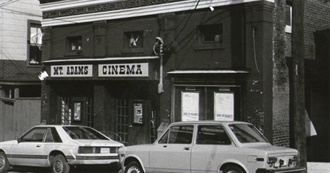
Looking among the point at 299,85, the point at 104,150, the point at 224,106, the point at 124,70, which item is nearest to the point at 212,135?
the point at 299,85

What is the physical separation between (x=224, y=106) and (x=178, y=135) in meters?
4.52

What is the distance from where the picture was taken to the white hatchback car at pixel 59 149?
12633mm

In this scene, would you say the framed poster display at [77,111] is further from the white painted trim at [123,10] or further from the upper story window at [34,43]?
the upper story window at [34,43]

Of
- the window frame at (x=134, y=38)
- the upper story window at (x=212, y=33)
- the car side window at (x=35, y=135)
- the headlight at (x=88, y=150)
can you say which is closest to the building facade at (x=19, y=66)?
the window frame at (x=134, y=38)

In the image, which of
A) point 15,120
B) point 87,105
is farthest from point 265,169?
point 15,120

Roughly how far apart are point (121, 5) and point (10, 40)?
7.31m

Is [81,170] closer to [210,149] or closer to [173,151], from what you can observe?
[173,151]

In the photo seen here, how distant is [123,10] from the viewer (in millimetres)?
18188

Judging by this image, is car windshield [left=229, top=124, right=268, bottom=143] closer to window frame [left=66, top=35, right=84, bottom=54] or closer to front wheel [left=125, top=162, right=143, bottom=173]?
front wheel [left=125, top=162, right=143, bottom=173]

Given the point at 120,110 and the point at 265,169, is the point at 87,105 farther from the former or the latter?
the point at 265,169

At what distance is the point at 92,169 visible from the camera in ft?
48.9

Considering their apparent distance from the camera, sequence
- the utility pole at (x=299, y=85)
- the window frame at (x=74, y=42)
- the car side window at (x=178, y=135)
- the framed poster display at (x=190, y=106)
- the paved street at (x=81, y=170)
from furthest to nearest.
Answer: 1. the window frame at (x=74, y=42)
2. the framed poster display at (x=190, y=106)
3. the paved street at (x=81, y=170)
4. the utility pole at (x=299, y=85)
5. the car side window at (x=178, y=135)

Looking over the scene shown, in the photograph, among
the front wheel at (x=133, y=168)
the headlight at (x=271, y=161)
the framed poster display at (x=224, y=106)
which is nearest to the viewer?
the headlight at (x=271, y=161)

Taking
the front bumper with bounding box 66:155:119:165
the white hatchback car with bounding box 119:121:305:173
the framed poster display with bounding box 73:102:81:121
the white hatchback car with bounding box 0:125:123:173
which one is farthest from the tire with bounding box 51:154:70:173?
the framed poster display with bounding box 73:102:81:121
